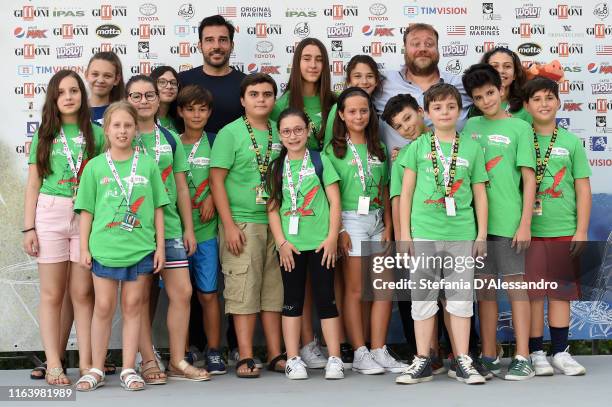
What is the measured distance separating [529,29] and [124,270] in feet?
10.9

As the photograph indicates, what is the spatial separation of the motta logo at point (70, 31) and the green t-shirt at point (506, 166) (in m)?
2.74

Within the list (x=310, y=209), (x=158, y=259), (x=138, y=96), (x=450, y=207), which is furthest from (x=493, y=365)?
(x=138, y=96)

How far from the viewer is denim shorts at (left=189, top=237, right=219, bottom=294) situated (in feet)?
18.3

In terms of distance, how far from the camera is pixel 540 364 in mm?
5352

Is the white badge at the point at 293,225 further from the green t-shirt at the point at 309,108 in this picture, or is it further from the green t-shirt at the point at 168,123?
the green t-shirt at the point at 168,123

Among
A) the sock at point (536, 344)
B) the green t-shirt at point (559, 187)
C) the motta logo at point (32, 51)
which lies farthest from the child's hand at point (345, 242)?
the motta logo at point (32, 51)

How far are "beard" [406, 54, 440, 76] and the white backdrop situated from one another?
371 mm

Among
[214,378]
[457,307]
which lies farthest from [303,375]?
[457,307]

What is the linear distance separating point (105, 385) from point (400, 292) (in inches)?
71.8

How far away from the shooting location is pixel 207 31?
5973 mm

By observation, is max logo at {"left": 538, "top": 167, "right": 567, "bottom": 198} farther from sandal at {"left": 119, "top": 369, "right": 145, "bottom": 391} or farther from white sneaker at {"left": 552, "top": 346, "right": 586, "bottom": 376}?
sandal at {"left": 119, "top": 369, "right": 145, "bottom": 391}

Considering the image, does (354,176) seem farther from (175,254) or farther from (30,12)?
(30,12)

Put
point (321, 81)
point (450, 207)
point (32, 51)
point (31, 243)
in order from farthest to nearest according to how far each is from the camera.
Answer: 1. point (32, 51)
2. point (321, 81)
3. point (31, 243)
4. point (450, 207)

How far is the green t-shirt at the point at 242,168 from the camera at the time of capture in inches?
218
